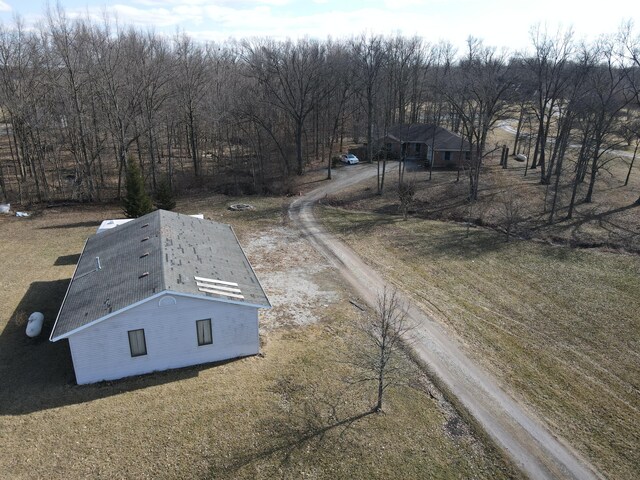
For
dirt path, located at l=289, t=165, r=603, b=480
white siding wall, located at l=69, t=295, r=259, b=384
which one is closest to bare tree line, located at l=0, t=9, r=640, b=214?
dirt path, located at l=289, t=165, r=603, b=480

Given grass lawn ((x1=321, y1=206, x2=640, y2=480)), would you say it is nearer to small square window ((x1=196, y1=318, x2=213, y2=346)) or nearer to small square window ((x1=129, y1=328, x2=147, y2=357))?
small square window ((x1=196, y1=318, x2=213, y2=346))

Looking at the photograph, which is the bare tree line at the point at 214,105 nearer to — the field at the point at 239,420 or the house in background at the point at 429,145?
the house in background at the point at 429,145

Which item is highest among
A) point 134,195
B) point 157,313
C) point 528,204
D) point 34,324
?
point 134,195

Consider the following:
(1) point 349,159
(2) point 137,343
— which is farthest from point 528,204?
(2) point 137,343

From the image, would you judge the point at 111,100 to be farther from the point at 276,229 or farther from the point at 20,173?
the point at 276,229

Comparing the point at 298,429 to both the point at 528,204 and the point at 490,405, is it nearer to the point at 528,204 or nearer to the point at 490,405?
the point at 490,405

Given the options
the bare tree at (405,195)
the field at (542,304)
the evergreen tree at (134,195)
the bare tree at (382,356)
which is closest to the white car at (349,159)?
the bare tree at (405,195)

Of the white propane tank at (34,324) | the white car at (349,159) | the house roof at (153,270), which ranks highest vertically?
the house roof at (153,270)
